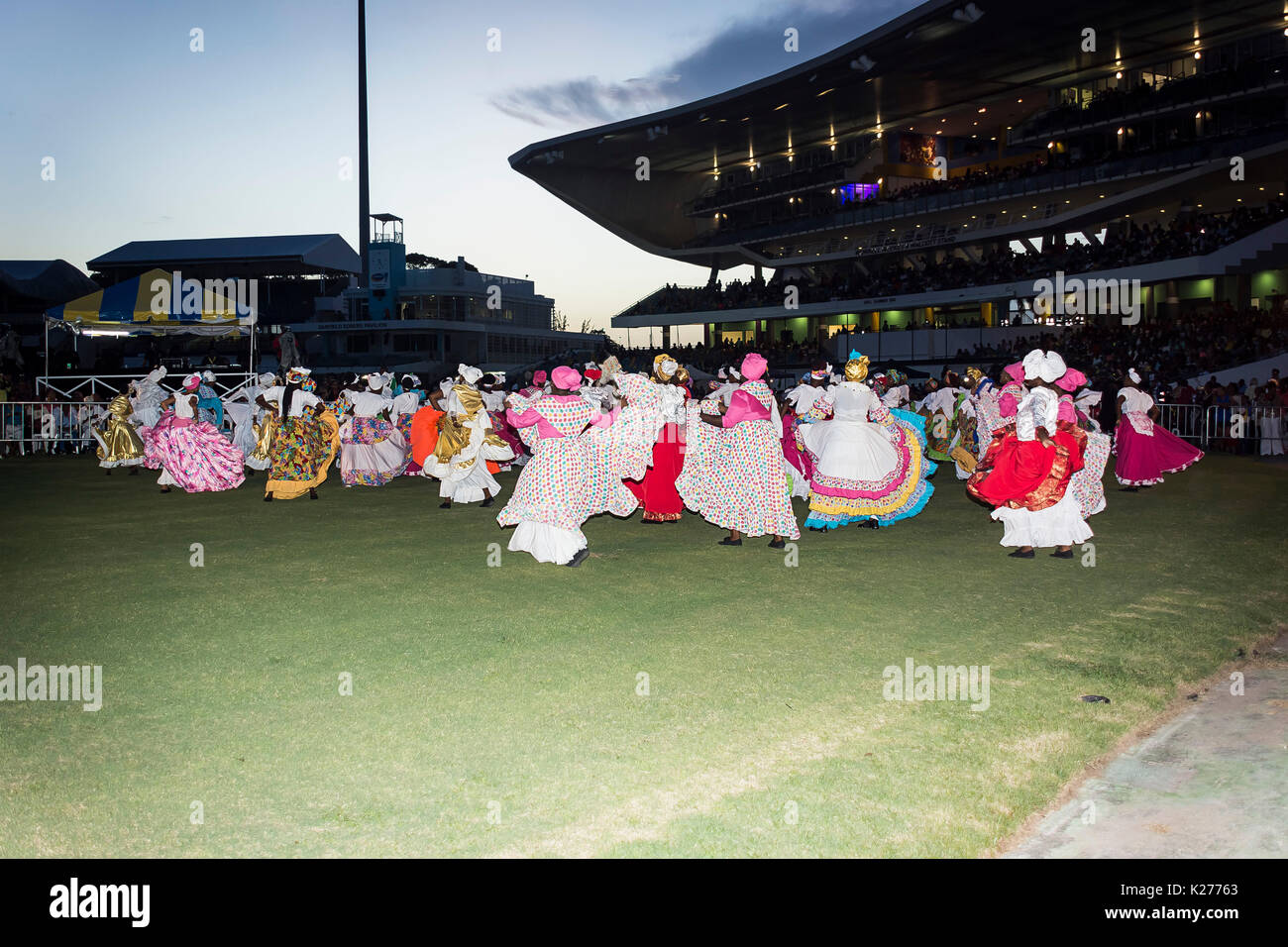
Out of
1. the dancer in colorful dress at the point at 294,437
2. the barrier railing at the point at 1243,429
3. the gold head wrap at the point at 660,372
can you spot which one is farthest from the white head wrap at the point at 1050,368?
the barrier railing at the point at 1243,429

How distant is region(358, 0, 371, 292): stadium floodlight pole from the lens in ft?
205

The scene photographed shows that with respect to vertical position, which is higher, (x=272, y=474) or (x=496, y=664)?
(x=272, y=474)

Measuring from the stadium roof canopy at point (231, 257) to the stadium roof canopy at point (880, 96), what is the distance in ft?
49.5

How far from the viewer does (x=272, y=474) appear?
49.4 feet

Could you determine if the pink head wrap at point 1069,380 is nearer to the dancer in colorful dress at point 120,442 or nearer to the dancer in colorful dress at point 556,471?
the dancer in colorful dress at point 556,471

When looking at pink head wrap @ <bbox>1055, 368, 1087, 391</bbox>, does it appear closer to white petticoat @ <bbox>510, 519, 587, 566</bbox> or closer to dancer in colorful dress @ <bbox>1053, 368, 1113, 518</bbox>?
dancer in colorful dress @ <bbox>1053, 368, 1113, 518</bbox>

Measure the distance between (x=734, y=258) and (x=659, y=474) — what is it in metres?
60.8

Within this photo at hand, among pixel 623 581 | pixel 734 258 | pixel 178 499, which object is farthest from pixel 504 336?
pixel 623 581

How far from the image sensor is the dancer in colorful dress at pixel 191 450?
53.4ft

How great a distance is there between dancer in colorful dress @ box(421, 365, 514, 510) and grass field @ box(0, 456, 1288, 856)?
2946 mm

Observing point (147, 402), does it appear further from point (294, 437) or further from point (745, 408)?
point (745, 408)

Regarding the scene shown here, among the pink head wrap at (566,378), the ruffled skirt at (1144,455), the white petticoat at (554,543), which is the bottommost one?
the white petticoat at (554,543)

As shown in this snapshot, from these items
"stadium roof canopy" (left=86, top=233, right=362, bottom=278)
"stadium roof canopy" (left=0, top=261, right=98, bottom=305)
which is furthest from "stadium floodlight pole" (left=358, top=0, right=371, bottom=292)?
"stadium roof canopy" (left=0, top=261, right=98, bottom=305)

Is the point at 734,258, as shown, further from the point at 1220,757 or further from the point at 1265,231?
the point at 1220,757
